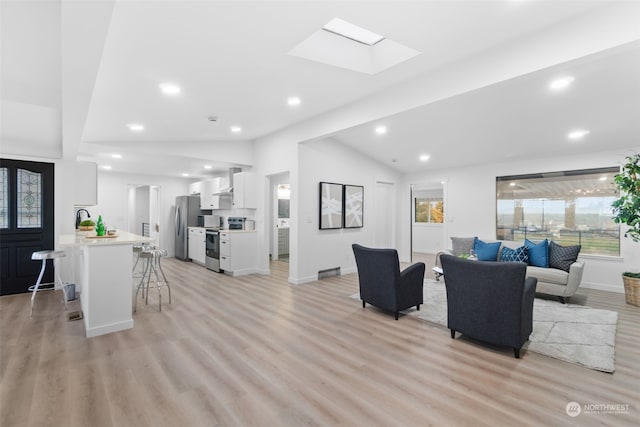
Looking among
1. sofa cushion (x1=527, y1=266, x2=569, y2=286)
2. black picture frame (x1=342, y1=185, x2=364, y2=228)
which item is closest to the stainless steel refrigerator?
black picture frame (x1=342, y1=185, x2=364, y2=228)

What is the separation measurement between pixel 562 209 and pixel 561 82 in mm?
3121

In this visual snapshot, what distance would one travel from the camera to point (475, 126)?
15.4 ft

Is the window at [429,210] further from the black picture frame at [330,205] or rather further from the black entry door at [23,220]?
the black entry door at [23,220]

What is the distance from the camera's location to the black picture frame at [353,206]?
239 inches

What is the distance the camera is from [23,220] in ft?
16.1

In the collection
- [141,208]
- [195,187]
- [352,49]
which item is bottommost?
[141,208]

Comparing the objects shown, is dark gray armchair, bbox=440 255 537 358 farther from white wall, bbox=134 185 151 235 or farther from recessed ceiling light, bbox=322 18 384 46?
white wall, bbox=134 185 151 235

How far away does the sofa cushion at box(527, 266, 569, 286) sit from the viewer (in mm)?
4223

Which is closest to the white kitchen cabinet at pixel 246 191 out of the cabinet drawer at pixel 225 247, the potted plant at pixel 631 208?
the cabinet drawer at pixel 225 247

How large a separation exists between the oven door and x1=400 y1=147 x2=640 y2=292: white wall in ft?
14.0

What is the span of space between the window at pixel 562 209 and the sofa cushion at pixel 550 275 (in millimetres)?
1402

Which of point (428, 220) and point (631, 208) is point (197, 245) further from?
point (631, 208)

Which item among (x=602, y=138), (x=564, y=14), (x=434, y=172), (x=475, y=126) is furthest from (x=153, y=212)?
(x=602, y=138)

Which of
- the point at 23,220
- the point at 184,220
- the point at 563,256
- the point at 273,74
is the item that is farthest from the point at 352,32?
the point at 184,220
